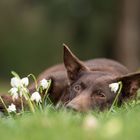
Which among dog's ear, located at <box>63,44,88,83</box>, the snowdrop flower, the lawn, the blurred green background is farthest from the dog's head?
the blurred green background

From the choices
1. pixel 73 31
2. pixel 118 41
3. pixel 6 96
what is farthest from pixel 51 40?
pixel 6 96

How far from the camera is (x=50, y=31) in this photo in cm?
3778

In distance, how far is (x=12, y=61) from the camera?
3597 centimetres

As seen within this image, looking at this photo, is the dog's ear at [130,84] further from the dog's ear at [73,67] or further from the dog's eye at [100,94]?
the dog's ear at [73,67]

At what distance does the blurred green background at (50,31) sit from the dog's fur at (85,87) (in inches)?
938

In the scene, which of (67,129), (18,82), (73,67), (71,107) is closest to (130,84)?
(73,67)

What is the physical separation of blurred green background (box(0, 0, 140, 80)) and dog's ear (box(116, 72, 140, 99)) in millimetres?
24689

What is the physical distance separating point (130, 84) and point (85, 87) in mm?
594

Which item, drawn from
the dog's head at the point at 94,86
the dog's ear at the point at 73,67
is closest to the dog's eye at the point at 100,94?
the dog's head at the point at 94,86

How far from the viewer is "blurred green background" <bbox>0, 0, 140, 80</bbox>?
36.1m

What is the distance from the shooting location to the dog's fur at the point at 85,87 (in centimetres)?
952

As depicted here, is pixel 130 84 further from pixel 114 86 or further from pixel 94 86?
pixel 114 86

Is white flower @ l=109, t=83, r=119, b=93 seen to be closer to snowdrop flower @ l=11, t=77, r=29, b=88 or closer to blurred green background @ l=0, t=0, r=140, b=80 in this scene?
snowdrop flower @ l=11, t=77, r=29, b=88

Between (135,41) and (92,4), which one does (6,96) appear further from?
(92,4)
